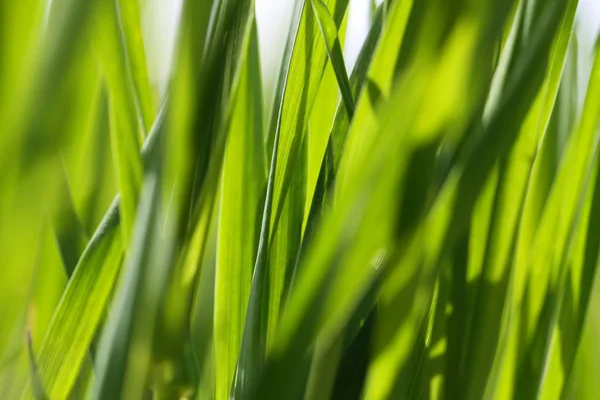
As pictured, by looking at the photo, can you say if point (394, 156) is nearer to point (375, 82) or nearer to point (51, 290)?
point (375, 82)

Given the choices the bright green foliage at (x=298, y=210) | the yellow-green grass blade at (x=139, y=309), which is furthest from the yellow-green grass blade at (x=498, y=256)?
the yellow-green grass blade at (x=139, y=309)

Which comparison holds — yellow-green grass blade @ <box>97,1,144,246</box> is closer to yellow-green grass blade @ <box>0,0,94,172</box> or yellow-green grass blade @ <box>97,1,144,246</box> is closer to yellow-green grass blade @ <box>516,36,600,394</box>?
yellow-green grass blade @ <box>0,0,94,172</box>

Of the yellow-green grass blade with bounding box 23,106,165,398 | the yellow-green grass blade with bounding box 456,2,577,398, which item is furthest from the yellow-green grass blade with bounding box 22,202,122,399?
the yellow-green grass blade with bounding box 456,2,577,398

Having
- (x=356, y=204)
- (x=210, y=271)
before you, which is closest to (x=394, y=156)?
(x=356, y=204)

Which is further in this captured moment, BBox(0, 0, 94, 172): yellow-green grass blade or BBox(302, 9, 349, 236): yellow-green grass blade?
BBox(302, 9, 349, 236): yellow-green grass blade

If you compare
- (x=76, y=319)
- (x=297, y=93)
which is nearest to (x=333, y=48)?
(x=297, y=93)

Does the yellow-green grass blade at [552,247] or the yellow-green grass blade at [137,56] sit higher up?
the yellow-green grass blade at [137,56]

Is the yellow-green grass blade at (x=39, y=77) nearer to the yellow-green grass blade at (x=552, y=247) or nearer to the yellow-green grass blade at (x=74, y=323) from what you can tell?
the yellow-green grass blade at (x=74, y=323)

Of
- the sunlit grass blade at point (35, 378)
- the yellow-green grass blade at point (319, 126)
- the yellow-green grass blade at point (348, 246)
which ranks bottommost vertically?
the sunlit grass blade at point (35, 378)
